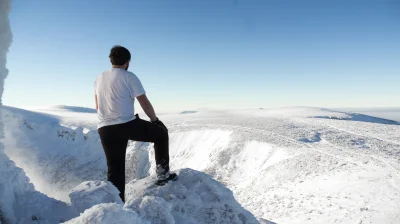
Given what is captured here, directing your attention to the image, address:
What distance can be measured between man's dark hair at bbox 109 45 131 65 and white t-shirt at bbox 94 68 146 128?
16 cm

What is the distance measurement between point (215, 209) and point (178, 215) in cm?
67

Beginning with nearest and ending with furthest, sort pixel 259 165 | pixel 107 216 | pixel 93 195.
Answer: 1. pixel 107 216
2. pixel 93 195
3. pixel 259 165

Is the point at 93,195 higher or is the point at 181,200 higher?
the point at 93,195

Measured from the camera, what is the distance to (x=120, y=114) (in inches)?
133

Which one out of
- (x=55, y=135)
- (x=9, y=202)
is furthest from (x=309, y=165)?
(x=55, y=135)

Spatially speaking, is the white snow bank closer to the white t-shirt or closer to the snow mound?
the snow mound

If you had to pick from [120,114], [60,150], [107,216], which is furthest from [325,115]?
[107,216]

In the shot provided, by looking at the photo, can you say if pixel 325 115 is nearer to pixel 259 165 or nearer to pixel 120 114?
pixel 259 165

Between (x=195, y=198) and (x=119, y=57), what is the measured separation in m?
2.26

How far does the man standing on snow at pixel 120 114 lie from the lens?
10.9ft

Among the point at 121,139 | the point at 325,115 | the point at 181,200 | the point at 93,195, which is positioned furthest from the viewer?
the point at 325,115

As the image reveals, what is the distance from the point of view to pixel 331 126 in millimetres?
21500

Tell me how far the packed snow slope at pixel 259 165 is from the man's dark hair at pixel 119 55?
177 cm

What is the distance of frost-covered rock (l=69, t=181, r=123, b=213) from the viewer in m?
3.17
